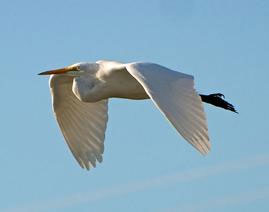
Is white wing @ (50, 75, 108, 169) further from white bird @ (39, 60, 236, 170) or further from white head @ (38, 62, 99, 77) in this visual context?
white head @ (38, 62, 99, 77)

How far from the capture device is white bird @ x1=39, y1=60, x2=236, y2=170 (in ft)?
44.5

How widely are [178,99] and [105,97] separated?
147 inches

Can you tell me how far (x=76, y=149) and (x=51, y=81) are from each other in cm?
144

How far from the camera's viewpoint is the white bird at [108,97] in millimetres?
13555

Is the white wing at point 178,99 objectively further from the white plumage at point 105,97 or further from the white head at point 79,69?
the white head at point 79,69

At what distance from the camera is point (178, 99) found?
14.0m

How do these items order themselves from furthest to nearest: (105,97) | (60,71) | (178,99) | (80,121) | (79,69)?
(80,121)
(60,71)
(79,69)
(105,97)
(178,99)

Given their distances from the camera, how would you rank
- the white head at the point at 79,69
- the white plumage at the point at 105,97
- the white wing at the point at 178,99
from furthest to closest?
the white head at the point at 79,69, the white plumage at the point at 105,97, the white wing at the point at 178,99

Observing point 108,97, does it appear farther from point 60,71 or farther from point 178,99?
point 178,99

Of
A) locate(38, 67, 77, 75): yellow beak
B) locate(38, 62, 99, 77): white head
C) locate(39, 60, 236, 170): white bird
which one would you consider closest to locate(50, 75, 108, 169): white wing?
locate(39, 60, 236, 170): white bird

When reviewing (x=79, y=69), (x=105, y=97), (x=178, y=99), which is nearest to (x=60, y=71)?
(x=79, y=69)

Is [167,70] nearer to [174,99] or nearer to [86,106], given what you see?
[174,99]

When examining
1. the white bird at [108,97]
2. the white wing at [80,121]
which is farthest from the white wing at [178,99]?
the white wing at [80,121]

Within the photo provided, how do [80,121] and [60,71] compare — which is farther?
[80,121]
